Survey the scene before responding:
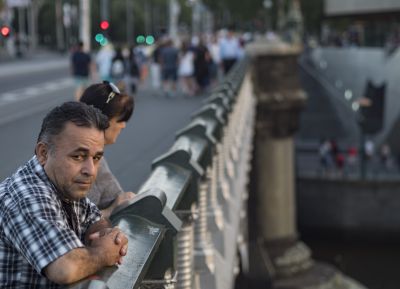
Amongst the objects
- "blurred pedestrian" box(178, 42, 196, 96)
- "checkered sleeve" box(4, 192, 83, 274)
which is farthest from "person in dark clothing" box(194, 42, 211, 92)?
"checkered sleeve" box(4, 192, 83, 274)

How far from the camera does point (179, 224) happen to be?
4.06 m

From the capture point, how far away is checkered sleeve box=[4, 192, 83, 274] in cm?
297

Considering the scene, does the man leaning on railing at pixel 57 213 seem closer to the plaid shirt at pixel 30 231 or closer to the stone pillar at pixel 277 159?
the plaid shirt at pixel 30 231

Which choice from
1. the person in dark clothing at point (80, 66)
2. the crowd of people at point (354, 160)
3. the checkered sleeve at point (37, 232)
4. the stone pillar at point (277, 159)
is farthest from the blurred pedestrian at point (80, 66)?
the crowd of people at point (354, 160)

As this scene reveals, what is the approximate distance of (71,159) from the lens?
11.2 ft

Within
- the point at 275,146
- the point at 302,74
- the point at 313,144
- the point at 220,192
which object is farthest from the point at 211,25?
the point at 220,192

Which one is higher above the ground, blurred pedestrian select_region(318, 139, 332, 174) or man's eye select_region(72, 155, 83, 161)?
man's eye select_region(72, 155, 83, 161)

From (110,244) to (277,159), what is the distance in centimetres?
3444

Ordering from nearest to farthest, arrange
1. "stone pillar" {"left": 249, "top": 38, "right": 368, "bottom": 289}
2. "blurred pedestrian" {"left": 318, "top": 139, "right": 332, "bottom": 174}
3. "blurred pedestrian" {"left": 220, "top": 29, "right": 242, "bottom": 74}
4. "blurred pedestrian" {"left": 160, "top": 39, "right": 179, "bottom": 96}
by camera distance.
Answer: "blurred pedestrian" {"left": 160, "top": 39, "right": 179, "bottom": 96}
"blurred pedestrian" {"left": 220, "top": 29, "right": 242, "bottom": 74}
"stone pillar" {"left": 249, "top": 38, "right": 368, "bottom": 289}
"blurred pedestrian" {"left": 318, "top": 139, "right": 332, "bottom": 174}

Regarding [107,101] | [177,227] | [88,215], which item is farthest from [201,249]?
[88,215]

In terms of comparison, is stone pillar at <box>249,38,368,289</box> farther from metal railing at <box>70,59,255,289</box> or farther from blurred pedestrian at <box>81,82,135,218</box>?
blurred pedestrian at <box>81,82,135,218</box>

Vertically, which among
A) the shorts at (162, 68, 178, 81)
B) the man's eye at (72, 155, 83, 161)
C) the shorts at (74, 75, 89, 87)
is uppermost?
the man's eye at (72, 155, 83, 161)

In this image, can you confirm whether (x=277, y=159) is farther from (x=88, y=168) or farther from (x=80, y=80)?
(x=88, y=168)

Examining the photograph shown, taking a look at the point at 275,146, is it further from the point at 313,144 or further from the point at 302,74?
the point at 302,74
